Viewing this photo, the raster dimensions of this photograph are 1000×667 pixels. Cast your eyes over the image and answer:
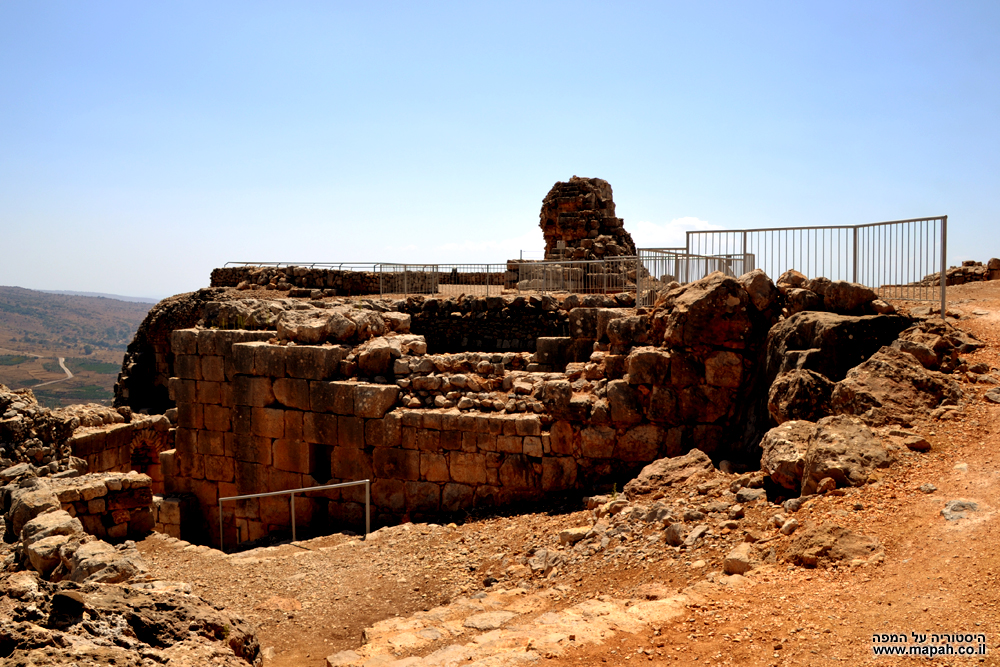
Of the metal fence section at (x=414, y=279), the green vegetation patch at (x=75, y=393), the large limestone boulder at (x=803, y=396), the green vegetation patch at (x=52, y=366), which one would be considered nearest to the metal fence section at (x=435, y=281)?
the metal fence section at (x=414, y=279)

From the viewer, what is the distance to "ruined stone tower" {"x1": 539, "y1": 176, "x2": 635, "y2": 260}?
22.1m

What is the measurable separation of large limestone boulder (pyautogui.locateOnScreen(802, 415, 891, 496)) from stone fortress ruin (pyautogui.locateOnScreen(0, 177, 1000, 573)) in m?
0.02

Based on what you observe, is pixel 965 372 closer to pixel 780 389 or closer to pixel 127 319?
pixel 780 389

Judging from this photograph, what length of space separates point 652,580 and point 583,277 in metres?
11.8

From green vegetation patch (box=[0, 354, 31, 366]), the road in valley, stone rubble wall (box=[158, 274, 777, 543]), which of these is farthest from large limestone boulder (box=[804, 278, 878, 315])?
green vegetation patch (box=[0, 354, 31, 366])

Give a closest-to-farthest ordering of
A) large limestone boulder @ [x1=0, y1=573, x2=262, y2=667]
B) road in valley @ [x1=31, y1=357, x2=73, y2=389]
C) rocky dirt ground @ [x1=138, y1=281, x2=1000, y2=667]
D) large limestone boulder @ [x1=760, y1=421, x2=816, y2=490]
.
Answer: large limestone boulder @ [x1=0, y1=573, x2=262, y2=667], rocky dirt ground @ [x1=138, y1=281, x2=1000, y2=667], large limestone boulder @ [x1=760, y1=421, x2=816, y2=490], road in valley @ [x1=31, y1=357, x2=73, y2=389]

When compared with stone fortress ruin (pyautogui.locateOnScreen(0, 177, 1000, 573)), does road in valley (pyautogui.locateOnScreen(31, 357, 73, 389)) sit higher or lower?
lower

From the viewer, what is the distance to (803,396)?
7.17m

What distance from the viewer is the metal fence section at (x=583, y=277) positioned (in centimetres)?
1648

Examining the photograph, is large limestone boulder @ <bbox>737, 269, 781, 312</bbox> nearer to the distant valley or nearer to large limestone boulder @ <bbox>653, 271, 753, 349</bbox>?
large limestone boulder @ <bbox>653, 271, 753, 349</bbox>

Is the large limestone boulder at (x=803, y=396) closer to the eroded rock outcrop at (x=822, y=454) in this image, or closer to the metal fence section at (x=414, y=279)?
the eroded rock outcrop at (x=822, y=454)

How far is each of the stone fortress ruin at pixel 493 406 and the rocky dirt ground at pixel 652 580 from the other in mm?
541

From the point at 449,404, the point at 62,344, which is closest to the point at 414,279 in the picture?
the point at 449,404

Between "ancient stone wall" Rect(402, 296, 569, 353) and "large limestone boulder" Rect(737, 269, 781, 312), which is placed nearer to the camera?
"large limestone boulder" Rect(737, 269, 781, 312)
